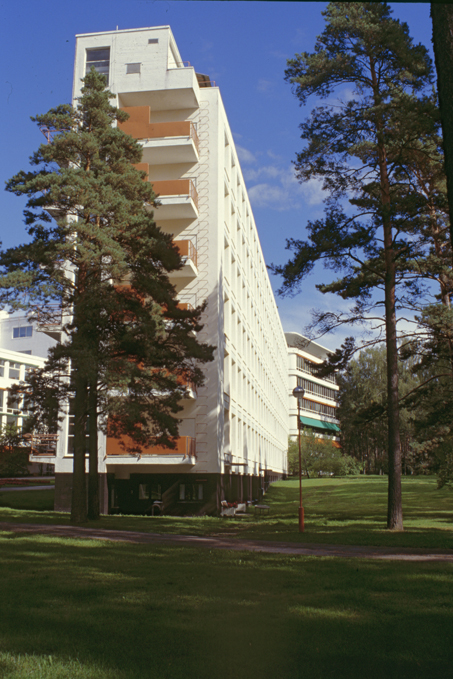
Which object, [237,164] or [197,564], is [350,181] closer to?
[197,564]

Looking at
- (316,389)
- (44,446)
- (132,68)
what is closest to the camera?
(44,446)

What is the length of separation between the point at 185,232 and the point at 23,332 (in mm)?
63992

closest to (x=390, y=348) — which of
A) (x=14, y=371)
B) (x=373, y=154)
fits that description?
(x=373, y=154)

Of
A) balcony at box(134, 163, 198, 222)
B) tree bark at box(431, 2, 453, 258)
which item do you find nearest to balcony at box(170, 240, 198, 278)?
balcony at box(134, 163, 198, 222)

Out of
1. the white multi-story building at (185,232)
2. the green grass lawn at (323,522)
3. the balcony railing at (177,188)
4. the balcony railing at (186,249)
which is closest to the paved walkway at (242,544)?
the green grass lawn at (323,522)

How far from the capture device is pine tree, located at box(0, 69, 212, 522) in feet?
57.3

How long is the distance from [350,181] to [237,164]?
17.7m

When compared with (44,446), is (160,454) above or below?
below

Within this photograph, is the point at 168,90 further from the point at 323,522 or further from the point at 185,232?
the point at 323,522

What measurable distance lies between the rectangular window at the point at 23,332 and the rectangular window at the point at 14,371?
10.1 m

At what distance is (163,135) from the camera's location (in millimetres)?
27266

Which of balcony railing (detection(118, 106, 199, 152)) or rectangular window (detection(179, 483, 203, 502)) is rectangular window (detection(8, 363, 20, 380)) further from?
rectangular window (detection(179, 483, 203, 502))

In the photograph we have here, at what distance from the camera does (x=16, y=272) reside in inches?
683

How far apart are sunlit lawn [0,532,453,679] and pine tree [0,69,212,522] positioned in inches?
333
